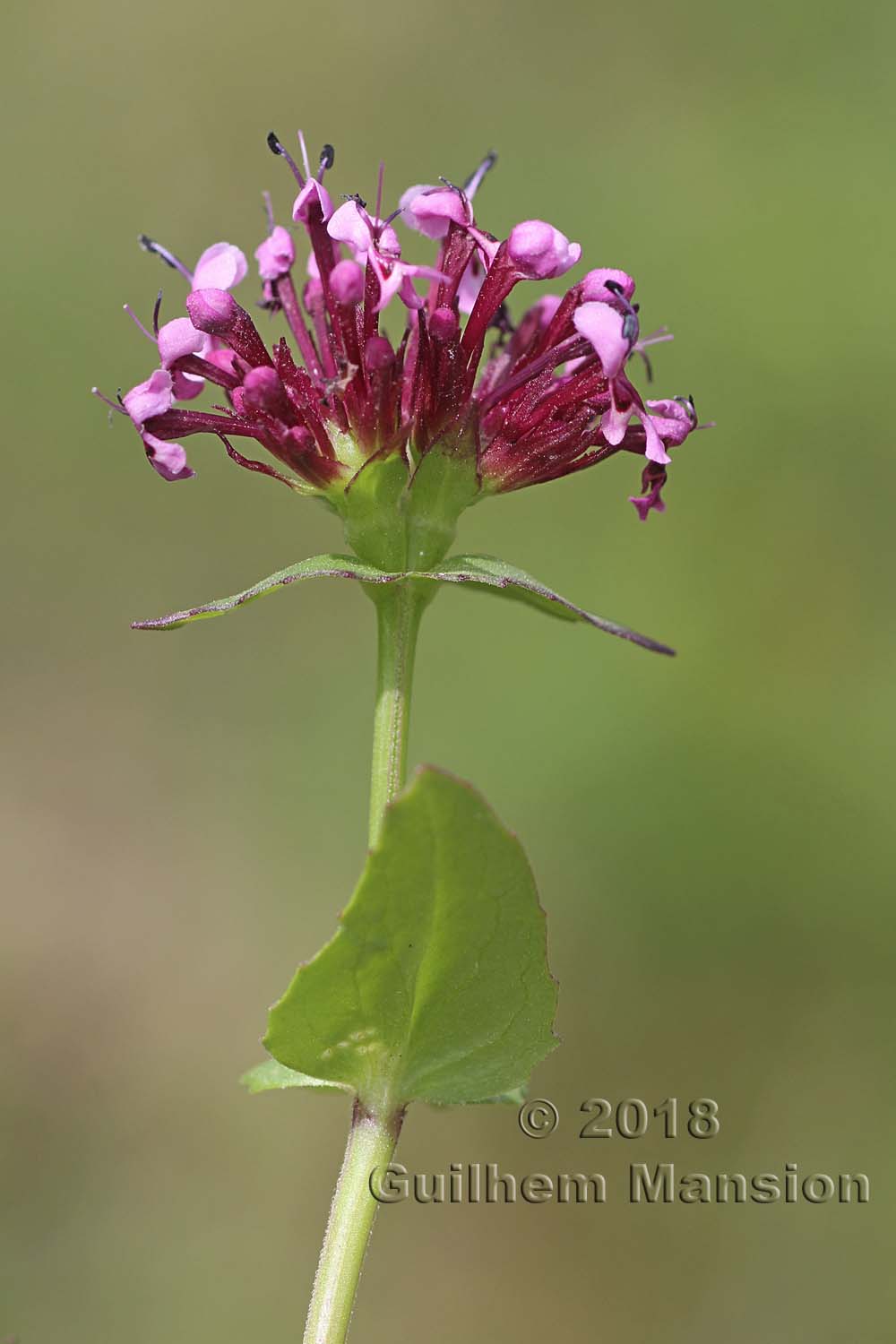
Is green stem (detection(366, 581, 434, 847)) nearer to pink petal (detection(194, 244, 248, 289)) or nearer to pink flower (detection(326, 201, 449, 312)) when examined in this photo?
pink flower (detection(326, 201, 449, 312))

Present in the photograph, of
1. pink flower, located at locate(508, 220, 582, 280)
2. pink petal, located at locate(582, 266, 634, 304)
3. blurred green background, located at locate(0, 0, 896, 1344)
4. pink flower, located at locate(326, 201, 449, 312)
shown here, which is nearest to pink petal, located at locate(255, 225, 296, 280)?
pink flower, located at locate(326, 201, 449, 312)

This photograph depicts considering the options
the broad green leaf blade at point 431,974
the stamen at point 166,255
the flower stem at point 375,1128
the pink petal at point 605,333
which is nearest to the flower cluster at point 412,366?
the pink petal at point 605,333

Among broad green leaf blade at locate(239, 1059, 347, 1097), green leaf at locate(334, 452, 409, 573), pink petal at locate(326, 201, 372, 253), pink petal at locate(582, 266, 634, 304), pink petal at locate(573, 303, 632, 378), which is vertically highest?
pink petal at locate(582, 266, 634, 304)

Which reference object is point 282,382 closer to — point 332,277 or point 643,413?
point 332,277

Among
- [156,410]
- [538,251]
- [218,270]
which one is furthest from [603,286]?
[156,410]

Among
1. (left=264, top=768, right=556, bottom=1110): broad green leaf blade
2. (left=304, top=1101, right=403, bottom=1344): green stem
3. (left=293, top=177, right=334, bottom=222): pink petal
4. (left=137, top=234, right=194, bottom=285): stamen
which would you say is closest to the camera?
(left=264, top=768, right=556, bottom=1110): broad green leaf blade

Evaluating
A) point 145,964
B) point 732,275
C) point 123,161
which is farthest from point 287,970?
point 123,161

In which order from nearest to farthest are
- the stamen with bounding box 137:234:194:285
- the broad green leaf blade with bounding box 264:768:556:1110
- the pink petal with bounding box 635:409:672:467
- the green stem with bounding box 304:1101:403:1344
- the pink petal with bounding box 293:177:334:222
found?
the broad green leaf blade with bounding box 264:768:556:1110 → the green stem with bounding box 304:1101:403:1344 → the pink petal with bounding box 635:409:672:467 → the pink petal with bounding box 293:177:334:222 → the stamen with bounding box 137:234:194:285
